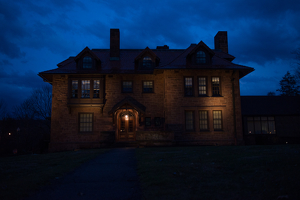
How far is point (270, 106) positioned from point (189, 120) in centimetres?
1150

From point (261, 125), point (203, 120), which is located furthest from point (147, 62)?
point (261, 125)

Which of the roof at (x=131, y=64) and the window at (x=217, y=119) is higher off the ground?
the roof at (x=131, y=64)

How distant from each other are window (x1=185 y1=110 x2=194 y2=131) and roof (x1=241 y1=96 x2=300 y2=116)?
24.4ft

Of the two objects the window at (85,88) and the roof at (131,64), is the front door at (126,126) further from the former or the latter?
the roof at (131,64)

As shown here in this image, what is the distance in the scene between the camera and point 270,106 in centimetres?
2739

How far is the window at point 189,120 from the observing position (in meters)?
22.0

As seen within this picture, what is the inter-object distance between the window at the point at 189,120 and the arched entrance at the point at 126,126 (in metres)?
5.08

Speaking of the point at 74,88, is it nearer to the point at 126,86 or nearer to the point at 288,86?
the point at 126,86

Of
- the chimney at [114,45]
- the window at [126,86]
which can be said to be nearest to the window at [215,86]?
the window at [126,86]

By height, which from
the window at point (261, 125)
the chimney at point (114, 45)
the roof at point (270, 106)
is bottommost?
the window at point (261, 125)

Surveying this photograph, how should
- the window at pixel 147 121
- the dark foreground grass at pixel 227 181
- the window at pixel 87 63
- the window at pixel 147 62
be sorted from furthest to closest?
1. the window at pixel 147 62
2. the window at pixel 87 63
3. the window at pixel 147 121
4. the dark foreground grass at pixel 227 181

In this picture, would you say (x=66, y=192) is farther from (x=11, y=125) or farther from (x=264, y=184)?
→ (x=11, y=125)

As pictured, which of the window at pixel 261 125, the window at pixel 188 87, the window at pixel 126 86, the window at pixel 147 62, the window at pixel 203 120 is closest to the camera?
the window at pixel 203 120

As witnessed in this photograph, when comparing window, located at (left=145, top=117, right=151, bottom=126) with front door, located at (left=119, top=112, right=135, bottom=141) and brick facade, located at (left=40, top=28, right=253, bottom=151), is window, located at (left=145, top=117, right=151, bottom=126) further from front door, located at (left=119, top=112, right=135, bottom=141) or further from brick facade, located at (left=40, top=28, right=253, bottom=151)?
front door, located at (left=119, top=112, right=135, bottom=141)
